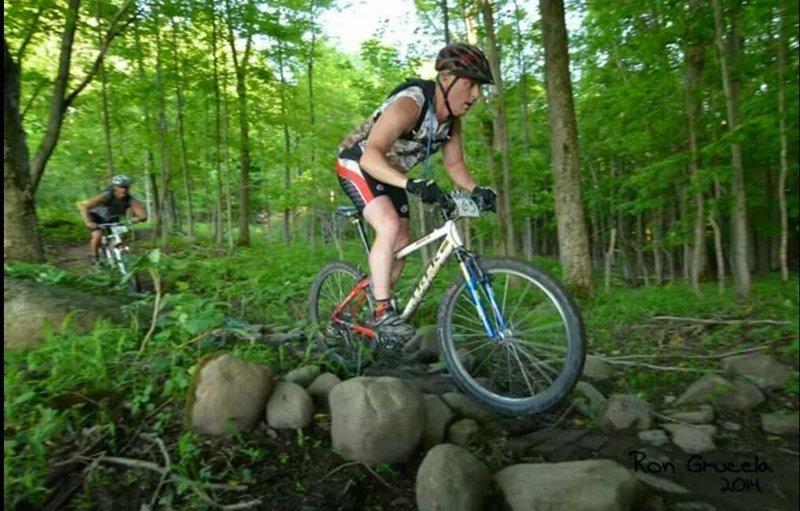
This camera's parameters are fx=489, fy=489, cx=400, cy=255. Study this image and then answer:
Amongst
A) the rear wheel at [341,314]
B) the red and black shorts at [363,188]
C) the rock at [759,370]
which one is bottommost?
the rock at [759,370]

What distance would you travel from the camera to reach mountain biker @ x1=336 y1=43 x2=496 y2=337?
2.51 metres

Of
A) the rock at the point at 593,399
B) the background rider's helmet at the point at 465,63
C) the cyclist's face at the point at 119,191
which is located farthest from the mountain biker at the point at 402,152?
the cyclist's face at the point at 119,191

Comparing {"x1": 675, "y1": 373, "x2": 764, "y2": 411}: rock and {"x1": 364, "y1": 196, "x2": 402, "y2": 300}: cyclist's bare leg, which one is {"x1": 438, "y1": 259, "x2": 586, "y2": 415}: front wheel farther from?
{"x1": 675, "y1": 373, "x2": 764, "y2": 411}: rock

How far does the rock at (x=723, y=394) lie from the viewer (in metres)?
2.28

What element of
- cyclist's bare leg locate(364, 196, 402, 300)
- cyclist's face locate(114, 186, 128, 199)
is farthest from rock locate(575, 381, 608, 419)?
cyclist's face locate(114, 186, 128, 199)

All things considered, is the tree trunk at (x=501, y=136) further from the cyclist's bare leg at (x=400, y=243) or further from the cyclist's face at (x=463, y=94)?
the cyclist's face at (x=463, y=94)

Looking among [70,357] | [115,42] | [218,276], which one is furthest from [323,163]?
[70,357]

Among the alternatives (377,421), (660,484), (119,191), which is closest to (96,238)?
(119,191)

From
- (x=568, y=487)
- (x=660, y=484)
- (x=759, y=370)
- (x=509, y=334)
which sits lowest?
(x=660, y=484)

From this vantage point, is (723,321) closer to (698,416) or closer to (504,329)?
(698,416)

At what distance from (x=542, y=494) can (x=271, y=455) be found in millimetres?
1052

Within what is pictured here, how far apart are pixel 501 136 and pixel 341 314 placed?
5.60 meters

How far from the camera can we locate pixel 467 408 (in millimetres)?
2354

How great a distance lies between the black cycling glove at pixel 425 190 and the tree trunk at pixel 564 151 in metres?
3.99
